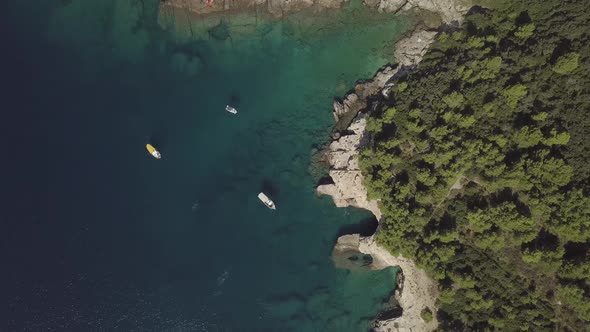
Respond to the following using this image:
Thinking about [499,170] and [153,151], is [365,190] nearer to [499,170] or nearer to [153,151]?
[499,170]

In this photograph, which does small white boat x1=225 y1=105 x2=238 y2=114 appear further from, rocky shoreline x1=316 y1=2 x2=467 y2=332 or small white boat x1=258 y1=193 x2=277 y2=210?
rocky shoreline x1=316 y1=2 x2=467 y2=332

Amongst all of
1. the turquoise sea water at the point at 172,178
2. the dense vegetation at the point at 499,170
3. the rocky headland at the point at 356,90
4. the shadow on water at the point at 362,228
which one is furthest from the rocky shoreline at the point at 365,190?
the dense vegetation at the point at 499,170

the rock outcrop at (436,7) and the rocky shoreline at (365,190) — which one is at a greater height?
the rock outcrop at (436,7)

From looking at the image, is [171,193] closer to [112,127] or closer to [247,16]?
[112,127]

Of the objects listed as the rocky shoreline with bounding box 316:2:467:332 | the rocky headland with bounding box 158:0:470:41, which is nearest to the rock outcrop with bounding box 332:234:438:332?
the rocky shoreline with bounding box 316:2:467:332

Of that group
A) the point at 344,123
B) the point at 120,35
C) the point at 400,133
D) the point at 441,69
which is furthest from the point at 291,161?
the point at 120,35

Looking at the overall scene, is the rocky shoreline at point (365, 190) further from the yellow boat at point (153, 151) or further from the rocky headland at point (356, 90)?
the yellow boat at point (153, 151)
